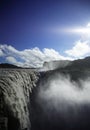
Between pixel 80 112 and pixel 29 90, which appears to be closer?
pixel 29 90

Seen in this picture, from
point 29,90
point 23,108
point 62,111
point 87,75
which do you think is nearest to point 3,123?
point 23,108

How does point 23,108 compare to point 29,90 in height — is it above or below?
below

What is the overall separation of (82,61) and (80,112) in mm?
18376

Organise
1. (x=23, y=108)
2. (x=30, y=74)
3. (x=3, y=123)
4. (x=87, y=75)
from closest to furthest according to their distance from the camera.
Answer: (x=3, y=123), (x=23, y=108), (x=30, y=74), (x=87, y=75)

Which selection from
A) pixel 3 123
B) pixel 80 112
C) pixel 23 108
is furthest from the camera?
pixel 80 112

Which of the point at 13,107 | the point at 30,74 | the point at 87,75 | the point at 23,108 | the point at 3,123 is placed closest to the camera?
the point at 3,123

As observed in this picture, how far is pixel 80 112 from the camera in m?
19.4

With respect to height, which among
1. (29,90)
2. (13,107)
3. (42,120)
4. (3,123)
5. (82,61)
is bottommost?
(42,120)

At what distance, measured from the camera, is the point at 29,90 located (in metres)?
16.8

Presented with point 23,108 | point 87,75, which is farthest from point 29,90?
point 87,75

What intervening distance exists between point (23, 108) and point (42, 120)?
179 inches

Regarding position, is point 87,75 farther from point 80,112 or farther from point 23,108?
point 23,108

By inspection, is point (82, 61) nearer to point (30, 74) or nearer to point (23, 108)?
point (30, 74)

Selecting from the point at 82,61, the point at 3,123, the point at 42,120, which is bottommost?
the point at 42,120
